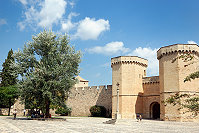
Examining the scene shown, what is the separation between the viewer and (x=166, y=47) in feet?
84.1

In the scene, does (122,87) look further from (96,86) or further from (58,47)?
(58,47)

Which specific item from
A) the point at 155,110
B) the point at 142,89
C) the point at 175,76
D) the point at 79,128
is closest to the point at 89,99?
the point at 142,89

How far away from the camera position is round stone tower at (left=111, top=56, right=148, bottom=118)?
2889 centimetres

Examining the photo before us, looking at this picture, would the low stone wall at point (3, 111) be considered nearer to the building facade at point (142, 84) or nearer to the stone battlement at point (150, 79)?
the building facade at point (142, 84)

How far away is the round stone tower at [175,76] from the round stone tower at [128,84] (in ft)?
15.5

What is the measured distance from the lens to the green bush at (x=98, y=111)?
33.2 metres

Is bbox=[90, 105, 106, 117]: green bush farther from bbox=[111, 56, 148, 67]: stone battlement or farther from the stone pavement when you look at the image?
the stone pavement

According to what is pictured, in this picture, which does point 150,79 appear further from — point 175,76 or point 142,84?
point 175,76

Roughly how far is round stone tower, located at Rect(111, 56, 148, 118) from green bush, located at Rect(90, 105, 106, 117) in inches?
145

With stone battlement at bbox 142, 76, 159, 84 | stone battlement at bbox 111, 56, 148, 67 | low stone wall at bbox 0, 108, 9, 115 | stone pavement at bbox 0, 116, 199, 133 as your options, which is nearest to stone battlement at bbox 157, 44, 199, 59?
stone battlement at bbox 142, 76, 159, 84

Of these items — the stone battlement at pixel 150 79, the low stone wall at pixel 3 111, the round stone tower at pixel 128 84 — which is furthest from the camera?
the low stone wall at pixel 3 111

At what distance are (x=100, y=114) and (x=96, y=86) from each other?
16.3 ft

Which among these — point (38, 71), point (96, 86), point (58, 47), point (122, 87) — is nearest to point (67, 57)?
point (58, 47)

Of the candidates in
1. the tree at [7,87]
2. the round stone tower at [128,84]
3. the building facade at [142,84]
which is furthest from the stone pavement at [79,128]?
the tree at [7,87]
